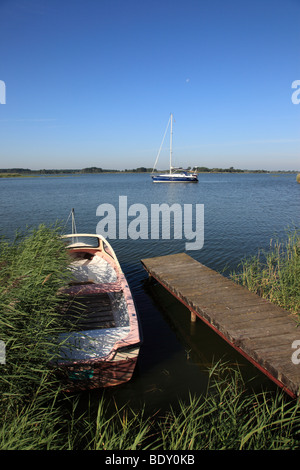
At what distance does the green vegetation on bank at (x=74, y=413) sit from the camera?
2768mm

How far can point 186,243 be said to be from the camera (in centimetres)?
1466

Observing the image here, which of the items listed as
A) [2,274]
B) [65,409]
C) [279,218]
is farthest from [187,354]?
[279,218]

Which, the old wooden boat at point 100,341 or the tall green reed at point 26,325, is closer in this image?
the tall green reed at point 26,325

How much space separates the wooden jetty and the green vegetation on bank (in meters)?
0.44

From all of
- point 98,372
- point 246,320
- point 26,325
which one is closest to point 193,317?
point 246,320

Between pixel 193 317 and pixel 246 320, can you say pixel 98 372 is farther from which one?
pixel 193 317

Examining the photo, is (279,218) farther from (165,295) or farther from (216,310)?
(216,310)

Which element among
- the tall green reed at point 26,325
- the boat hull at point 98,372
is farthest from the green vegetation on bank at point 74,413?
the boat hull at point 98,372

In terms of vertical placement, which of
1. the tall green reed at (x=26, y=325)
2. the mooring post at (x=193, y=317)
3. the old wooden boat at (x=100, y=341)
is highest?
the tall green reed at (x=26, y=325)

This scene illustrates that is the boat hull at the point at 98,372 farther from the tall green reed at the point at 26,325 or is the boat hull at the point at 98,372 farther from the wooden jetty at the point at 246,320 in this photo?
Answer: the wooden jetty at the point at 246,320

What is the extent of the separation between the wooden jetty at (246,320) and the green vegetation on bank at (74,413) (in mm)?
442

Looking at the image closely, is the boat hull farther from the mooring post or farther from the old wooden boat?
the mooring post

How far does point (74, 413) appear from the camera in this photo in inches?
166

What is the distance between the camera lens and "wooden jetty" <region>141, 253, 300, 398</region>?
4.07m
